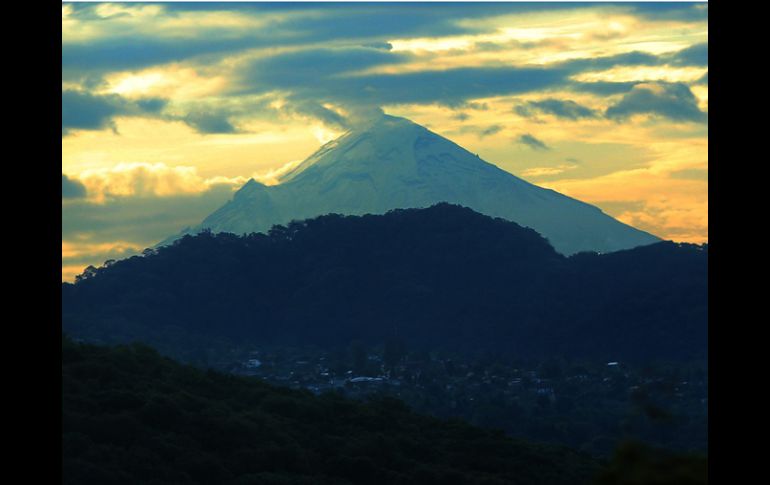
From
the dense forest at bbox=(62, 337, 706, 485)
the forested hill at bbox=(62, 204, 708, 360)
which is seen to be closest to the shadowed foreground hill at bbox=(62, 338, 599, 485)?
the dense forest at bbox=(62, 337, 706, 485)

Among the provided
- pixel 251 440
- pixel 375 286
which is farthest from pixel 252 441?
pixel 375 286

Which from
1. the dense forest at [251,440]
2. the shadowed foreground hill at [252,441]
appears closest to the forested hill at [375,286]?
the dense forest at [251,440]

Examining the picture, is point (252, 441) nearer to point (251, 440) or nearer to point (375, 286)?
point (251, 440)

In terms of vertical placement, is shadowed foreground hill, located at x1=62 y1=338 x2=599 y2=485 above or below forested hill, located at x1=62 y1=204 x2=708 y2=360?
below

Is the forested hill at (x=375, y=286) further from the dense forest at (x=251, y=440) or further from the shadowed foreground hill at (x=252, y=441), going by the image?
the shadowed foreground hill at (x=252, y=441)

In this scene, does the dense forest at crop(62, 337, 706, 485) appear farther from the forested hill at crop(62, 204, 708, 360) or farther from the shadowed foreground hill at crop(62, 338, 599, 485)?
the forested hill at crop(62, 204, 708, 360)

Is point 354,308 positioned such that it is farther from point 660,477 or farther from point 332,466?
point 660,477
